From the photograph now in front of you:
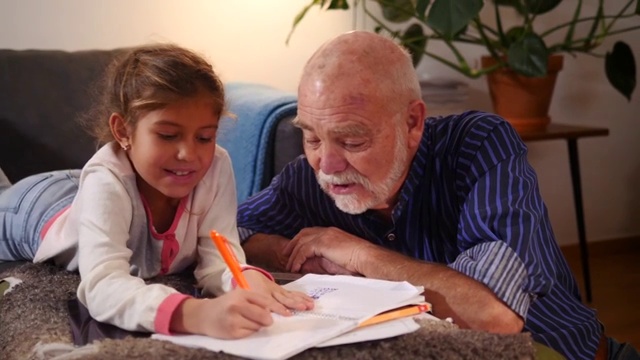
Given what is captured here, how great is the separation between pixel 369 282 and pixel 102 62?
4.64 ft

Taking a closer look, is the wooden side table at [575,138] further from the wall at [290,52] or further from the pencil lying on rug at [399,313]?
the pencil lying on rug at [399,313]

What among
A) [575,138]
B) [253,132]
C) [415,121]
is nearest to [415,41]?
[575,138]

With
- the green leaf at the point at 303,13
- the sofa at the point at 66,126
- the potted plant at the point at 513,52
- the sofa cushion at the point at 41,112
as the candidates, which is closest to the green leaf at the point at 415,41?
the potted plant at the point at 513,52

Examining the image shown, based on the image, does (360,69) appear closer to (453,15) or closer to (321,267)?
(321,267)

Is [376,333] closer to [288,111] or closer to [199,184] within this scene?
[199,184]

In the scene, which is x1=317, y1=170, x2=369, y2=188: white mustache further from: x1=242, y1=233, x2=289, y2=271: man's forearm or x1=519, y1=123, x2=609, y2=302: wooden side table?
x1=519, y1=123, x2=609, y2=302: wooden side table

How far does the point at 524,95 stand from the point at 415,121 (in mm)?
1441

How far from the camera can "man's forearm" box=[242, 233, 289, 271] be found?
155 centimetres

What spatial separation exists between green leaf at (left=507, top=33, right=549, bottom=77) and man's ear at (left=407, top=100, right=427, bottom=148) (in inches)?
48.6

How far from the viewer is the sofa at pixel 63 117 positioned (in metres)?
2.09

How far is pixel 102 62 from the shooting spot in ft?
7.66

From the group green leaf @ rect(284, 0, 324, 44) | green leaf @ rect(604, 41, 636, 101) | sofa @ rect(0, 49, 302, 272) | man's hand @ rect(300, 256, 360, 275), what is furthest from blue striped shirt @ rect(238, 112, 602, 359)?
green leaf @ rect(604, 41, 636, 101)

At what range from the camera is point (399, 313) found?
1018 mm

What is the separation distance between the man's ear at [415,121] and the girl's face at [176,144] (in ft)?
1.14
